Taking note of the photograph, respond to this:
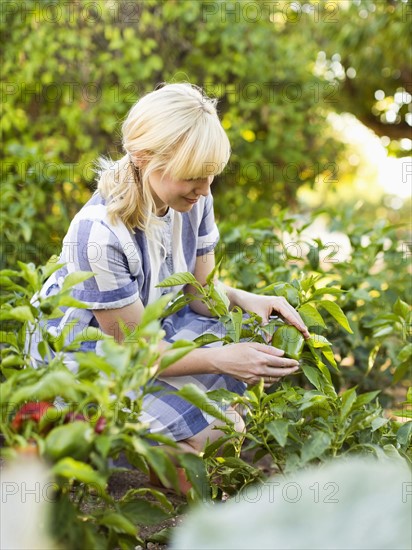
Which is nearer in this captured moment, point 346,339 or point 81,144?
point 346,339

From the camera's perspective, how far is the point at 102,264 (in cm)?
204

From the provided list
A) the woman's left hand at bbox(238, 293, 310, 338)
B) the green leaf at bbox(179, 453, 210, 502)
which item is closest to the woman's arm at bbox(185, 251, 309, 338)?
the woman's left hand at bbox(238, 293, 310, 338)

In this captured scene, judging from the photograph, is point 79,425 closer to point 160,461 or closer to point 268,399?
point 160,461

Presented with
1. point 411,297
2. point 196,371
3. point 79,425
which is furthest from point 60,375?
point 411,297

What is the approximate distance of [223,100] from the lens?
4.74 meters

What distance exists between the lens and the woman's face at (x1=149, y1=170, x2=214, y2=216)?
2061mm

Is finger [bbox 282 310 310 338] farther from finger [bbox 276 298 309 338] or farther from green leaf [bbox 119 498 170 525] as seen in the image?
green leaf [bbox 119 498 170 525]

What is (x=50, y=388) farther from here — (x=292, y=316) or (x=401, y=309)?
(x=401, y=309)

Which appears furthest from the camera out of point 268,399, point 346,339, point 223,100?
point 223,100

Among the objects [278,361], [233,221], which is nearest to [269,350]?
[278,361]

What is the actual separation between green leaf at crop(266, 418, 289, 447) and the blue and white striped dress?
41 centimetres

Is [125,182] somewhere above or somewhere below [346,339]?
above

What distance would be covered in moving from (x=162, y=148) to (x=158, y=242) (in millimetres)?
328

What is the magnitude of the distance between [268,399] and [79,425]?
1.84 ft
